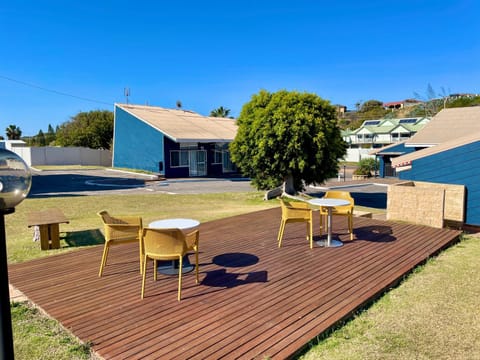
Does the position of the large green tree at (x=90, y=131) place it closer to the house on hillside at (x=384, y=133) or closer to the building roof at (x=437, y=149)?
the house on hillside at (x=384, y=133)

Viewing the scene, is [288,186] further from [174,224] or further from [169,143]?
[169,143]

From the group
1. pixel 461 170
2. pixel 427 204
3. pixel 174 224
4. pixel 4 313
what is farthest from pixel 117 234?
pixel 461 170

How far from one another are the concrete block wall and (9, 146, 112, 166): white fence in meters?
34.6

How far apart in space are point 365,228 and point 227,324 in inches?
194

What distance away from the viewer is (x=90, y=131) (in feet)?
132

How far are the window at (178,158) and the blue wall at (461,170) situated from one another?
1869 cm

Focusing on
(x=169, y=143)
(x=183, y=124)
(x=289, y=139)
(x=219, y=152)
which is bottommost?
(x=219, y=152)

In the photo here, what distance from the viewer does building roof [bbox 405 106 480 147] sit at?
2005 centimetres

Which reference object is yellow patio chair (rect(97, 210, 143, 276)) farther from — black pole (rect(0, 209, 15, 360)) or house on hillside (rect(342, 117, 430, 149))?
house on hillside (rect(342, 117, 430, 149))

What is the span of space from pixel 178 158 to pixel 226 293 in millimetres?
23363

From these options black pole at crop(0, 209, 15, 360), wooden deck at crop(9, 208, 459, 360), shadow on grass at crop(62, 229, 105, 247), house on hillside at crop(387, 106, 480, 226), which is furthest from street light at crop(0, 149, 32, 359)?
house on hillside at crop(387, 106, 480, 226)

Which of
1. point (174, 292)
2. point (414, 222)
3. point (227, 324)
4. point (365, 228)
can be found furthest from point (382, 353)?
point (414, 222)

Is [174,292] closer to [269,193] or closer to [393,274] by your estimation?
[393,274]

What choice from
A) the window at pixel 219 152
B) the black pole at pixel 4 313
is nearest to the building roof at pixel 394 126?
the window at pixel 219 152
